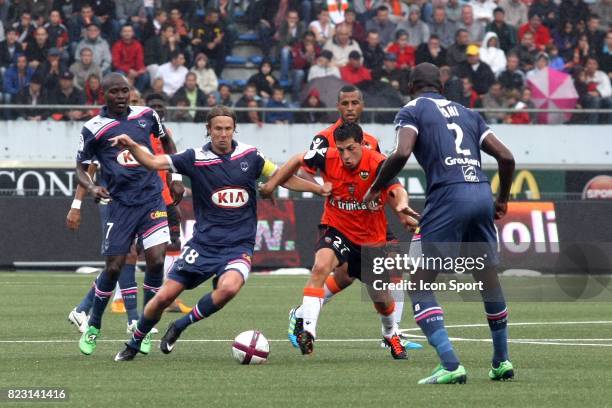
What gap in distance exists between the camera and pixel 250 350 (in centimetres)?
1152

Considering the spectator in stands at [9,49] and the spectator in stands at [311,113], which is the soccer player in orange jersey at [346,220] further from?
the spectator in stands at [9,49]

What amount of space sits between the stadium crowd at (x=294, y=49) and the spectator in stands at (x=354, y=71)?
0.02 meters

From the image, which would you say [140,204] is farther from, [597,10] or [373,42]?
[597,10]

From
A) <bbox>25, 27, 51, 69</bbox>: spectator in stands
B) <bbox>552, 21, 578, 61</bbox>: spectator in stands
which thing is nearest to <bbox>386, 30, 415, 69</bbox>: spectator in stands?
<bbox>552, 21, 578, 61</bbox>: spectator in stands

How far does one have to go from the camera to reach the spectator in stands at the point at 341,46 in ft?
96.4

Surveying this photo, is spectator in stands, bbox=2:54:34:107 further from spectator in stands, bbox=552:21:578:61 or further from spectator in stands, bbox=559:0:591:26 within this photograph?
spectator in stands, bbox=559:0:591:26

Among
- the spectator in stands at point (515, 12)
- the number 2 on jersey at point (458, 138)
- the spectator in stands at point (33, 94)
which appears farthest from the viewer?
the spectator in stands at point (515, 12)

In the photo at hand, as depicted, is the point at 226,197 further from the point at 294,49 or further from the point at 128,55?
the point at 294,49

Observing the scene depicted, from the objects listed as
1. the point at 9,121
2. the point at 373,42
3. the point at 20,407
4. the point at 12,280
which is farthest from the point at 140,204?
the point at 373,42

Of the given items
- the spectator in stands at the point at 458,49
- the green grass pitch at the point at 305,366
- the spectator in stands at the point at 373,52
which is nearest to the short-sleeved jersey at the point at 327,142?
the green grass pitch at the point at 305,366

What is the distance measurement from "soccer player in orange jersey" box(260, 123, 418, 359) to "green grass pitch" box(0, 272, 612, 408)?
1.52 ft

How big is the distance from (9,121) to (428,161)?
18.4 metres

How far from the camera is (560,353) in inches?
491

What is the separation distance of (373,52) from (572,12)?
5161 millimetres
